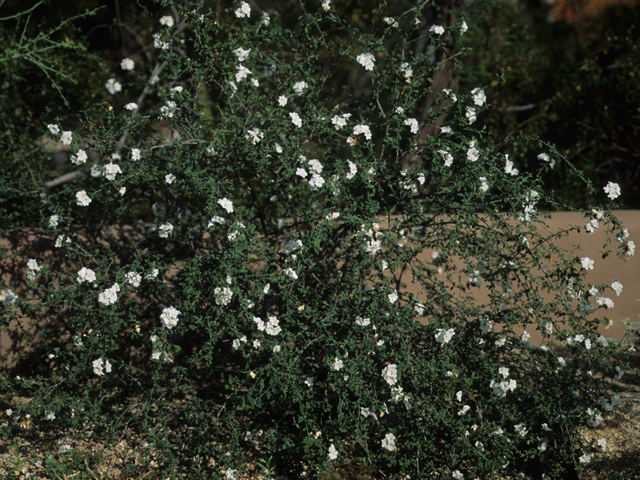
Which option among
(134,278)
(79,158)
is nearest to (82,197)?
(79,158)

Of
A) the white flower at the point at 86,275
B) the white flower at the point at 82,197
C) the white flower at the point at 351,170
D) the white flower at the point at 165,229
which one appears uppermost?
the white flower at the point at 351,170

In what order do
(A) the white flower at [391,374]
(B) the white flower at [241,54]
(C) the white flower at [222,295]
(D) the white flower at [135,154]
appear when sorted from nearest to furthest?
(A) the white flower at [391,374] → (C) the white flower at [222,295] → (D) the white flower at [135,154] → (B) the white flower at [241,54]

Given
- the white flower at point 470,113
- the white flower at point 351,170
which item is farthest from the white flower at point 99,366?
the white flower at point 470,113

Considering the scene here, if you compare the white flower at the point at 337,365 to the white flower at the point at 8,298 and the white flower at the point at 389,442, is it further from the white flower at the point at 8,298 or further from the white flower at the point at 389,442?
the white flower at the point at 8,298

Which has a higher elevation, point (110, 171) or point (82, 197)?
point (110, 171)

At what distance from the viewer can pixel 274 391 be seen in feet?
9.42

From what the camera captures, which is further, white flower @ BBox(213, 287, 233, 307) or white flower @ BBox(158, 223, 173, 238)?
white flower @ BBox(158, 223, 173, 238)

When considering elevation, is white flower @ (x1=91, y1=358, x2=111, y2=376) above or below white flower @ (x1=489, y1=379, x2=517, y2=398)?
below

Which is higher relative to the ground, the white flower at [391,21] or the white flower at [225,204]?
the white flower at [391,21]

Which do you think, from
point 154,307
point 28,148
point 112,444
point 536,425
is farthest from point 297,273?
point 28,148

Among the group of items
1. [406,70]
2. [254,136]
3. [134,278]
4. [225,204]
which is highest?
[406,70]

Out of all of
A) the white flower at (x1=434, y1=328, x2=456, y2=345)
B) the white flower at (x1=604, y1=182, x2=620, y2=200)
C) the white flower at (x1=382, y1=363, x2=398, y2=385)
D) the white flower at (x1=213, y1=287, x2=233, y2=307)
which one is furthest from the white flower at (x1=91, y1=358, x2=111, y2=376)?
the white flower at (x1=604, y1=182, x2=620, y2=200)

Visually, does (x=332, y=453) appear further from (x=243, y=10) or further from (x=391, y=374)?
(x=243, y=10)

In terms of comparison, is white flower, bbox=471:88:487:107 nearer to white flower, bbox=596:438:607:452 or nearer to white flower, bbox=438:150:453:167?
white flower, bbox=438:150:453:167
